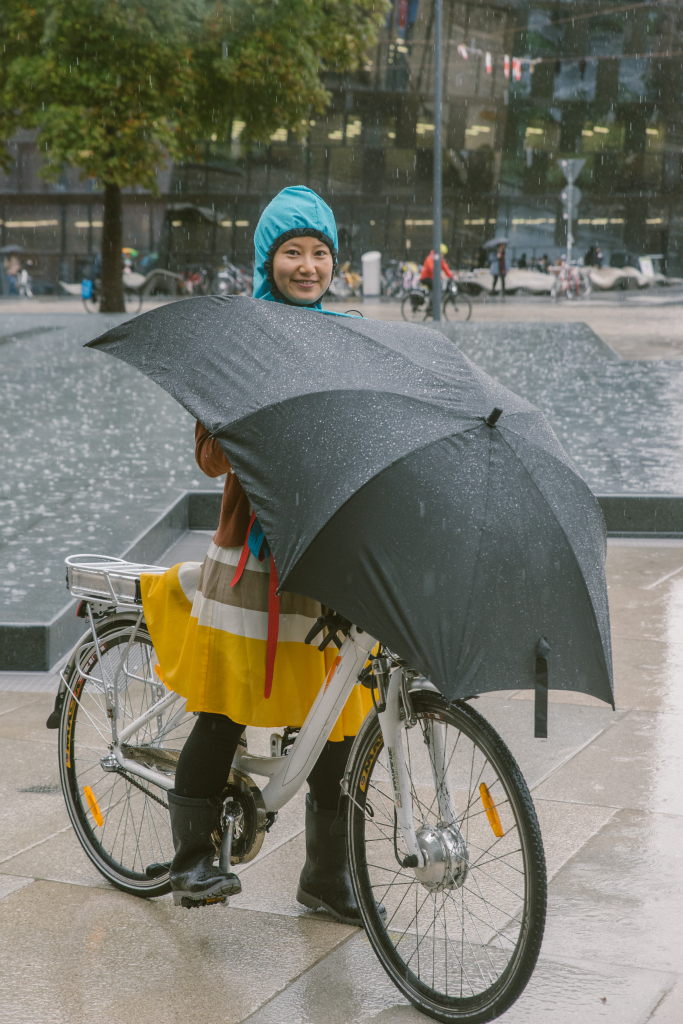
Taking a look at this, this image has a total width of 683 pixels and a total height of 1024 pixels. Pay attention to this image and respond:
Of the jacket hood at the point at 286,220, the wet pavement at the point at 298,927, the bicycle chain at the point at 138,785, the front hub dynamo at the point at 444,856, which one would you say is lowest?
the wet pavement at the point at 298,927

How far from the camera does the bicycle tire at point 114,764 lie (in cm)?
379

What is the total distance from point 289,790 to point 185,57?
78.6 feet

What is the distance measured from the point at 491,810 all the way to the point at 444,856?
21 cm

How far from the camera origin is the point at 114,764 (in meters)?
3.86

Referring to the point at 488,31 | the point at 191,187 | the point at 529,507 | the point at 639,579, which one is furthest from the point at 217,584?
the point at 488,31

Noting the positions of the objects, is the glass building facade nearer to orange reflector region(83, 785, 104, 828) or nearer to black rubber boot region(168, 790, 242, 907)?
orange reflector region(83, 785, 104, 828)

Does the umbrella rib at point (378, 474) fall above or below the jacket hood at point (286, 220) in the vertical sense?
below

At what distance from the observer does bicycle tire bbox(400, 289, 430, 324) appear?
29656 mm

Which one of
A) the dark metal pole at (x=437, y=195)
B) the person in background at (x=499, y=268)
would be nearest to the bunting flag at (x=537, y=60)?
the person in background at (x=499, y=268)

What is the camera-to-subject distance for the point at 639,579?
302 inches

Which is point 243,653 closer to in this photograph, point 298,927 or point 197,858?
point 197,858

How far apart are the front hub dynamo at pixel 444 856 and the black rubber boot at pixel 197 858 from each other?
0.53 m

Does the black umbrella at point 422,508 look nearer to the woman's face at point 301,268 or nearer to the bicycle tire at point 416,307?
the woman's face at point 301,268

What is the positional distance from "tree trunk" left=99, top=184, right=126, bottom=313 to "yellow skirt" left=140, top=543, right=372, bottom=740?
86.0 feet
